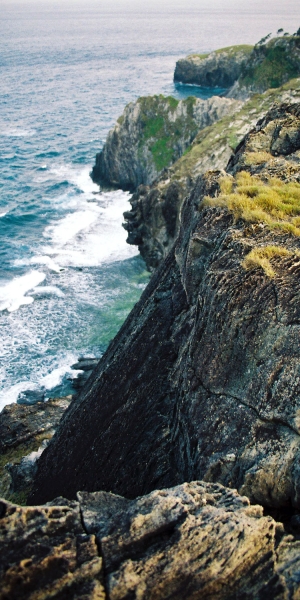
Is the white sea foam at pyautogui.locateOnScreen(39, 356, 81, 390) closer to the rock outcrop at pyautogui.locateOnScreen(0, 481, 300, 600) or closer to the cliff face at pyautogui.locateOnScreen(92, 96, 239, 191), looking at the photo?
the rock outcrop at pyautogui.locateOnScreen(0, 481, 300, 600)

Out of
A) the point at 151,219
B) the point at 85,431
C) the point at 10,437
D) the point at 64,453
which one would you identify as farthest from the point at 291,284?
the point at 151,219

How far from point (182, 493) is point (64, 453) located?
13018 mm

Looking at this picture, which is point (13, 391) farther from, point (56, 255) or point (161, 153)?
point (161, 153)

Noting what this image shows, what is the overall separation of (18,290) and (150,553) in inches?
2173

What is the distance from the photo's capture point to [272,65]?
11888 centimetres

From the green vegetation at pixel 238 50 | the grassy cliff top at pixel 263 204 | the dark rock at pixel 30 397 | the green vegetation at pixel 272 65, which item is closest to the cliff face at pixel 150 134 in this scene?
the green vegetation at pixel 272 65

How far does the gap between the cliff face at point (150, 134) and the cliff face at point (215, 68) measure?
82158 millimetres

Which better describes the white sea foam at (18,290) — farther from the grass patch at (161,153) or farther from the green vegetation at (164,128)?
the green vegetation at (164,128)

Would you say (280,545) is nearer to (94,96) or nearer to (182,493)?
(182,493)

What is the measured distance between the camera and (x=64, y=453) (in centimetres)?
2258

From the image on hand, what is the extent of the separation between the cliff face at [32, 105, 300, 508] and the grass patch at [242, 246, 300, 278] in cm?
4

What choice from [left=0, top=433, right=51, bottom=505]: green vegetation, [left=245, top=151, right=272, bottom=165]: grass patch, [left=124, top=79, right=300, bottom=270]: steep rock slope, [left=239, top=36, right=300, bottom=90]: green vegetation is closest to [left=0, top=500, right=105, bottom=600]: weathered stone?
[left=245, top=151, right=272, bottom=165]: grass patch

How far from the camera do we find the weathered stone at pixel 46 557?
890cm

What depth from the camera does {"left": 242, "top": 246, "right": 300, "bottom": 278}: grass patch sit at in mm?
15016
